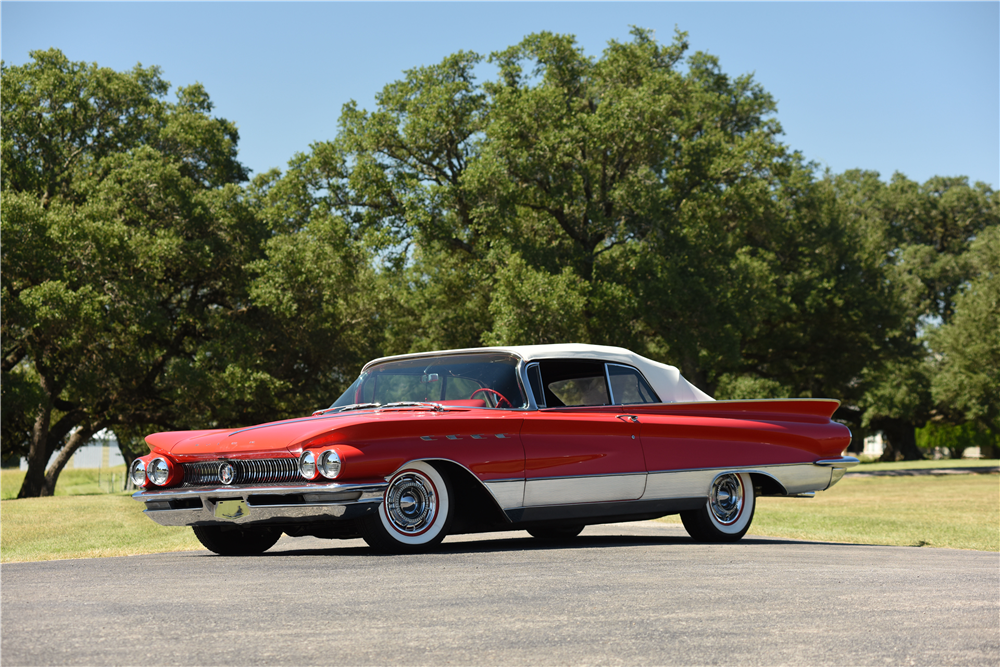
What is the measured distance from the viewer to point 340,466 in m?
7.02

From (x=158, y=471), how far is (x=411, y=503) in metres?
1.87

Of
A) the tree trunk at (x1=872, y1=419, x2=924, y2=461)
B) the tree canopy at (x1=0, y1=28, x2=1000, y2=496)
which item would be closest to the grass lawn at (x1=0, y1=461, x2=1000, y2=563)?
the tree canopy at (x1=0, y1=28, x2=1000, y2=496)

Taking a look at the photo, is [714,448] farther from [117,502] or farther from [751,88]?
[751,88]

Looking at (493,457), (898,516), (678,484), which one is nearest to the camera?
(493,457)

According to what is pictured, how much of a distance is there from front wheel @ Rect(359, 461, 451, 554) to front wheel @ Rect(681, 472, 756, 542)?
2.69 m

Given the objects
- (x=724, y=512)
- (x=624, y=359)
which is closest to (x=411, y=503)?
(x=624, y=359)

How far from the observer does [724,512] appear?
31.0 feet

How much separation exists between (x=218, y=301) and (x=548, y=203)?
12.6 meters

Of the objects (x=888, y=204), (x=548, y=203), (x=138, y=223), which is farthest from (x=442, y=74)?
(x=888, y=204)

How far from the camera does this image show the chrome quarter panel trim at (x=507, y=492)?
25.2 ft

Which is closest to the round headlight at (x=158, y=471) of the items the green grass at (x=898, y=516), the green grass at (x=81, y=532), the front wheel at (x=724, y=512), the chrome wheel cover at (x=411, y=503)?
the chrome wheel cover at (x=411, y=503)

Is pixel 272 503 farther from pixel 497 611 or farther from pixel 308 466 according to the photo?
pixel 497 611

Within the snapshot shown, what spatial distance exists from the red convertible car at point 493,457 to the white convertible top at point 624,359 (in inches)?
0.8

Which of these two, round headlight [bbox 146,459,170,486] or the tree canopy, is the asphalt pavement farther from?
the tree canopy
